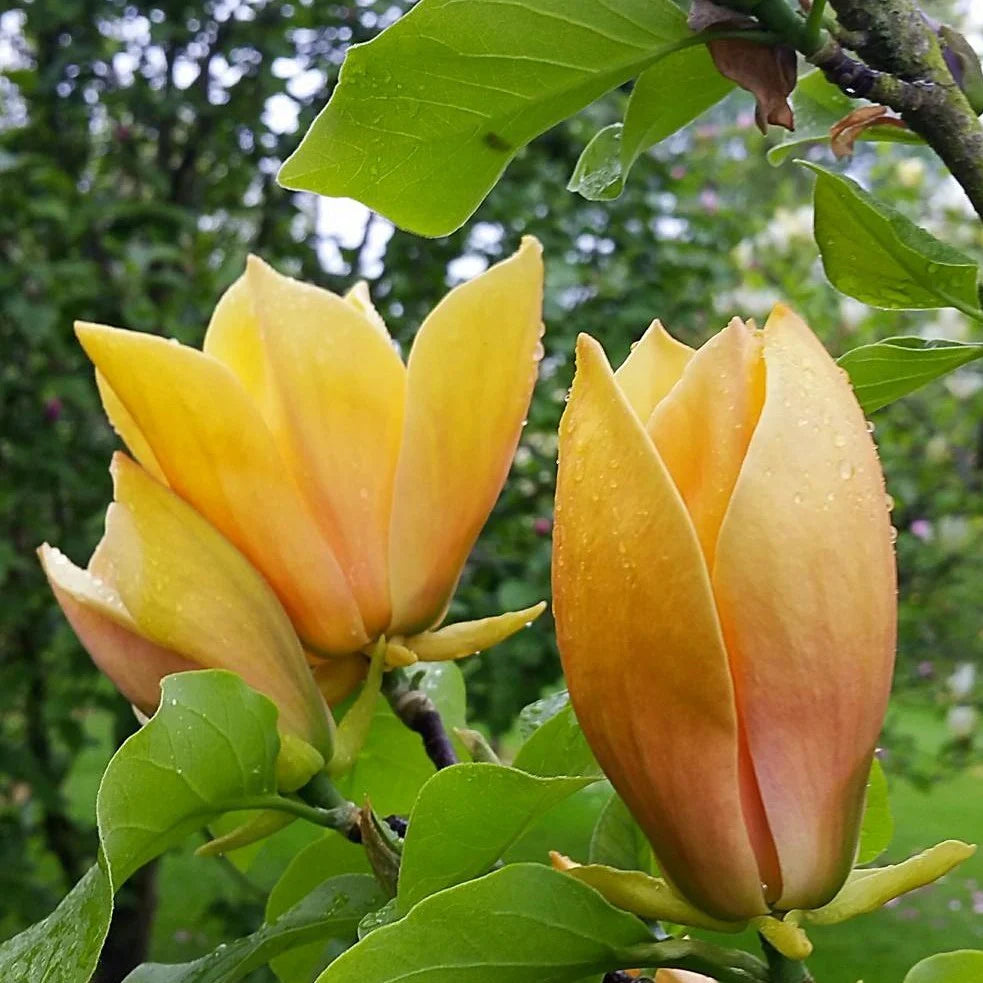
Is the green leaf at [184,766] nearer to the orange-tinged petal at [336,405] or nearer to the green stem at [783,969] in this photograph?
the orange-tinged petal at [336,405]

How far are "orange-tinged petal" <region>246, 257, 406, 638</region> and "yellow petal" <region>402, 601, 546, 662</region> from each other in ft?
0.14

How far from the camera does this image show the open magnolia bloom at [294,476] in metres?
0.45

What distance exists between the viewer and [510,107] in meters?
0.46

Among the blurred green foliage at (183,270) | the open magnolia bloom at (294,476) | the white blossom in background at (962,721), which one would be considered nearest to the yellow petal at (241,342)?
the open magnolia bloom at (294,476)

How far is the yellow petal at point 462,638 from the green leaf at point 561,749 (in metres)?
0.05

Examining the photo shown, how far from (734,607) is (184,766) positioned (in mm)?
196

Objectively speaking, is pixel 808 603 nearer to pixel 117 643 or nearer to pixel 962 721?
pixel 117 643

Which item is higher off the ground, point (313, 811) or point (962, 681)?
point (313, 811)

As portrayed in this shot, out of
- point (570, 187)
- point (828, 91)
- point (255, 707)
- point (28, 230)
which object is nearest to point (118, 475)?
point (255, 707)

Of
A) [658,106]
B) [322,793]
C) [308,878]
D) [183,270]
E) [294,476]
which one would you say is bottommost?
Result: [183,270]

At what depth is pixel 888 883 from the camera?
1.21 feet

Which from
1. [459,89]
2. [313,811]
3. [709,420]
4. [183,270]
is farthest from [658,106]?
[183,270]

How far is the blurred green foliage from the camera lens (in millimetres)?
2324

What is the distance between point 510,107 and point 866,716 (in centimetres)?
25
